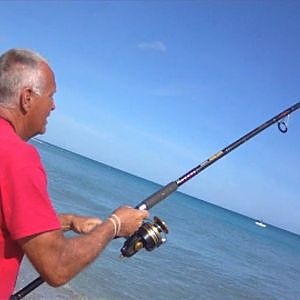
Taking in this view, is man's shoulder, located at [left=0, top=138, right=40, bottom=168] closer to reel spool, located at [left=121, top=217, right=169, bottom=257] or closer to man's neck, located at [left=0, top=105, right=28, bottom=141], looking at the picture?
man's neck, located at [left=0, top=105, right=28, bottom=141]

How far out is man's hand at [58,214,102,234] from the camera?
2.93 metres

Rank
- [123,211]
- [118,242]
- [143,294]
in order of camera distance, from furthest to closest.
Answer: [118,242]
[143,294]
[123,211]

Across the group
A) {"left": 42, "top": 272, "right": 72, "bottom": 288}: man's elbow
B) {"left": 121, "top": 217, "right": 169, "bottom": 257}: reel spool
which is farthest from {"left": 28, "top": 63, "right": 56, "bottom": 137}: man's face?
{"left": 121, "top": 217, "right": 169, "bottom": 257}: reel spool

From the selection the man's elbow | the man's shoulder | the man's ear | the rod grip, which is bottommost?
the rod grip

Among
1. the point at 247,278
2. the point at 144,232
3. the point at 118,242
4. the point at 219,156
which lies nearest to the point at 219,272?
the point at 247,278

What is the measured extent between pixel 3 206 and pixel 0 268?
0.33 meters

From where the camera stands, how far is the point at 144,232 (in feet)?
Result: 10.1

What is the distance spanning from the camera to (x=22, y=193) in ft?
6.13

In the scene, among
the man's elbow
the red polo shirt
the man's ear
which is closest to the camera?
the red polo shirt

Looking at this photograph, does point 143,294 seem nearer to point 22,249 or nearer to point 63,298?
point 63,298

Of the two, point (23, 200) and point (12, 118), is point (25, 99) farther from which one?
point (23, 200)

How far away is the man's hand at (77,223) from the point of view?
9.62 ft

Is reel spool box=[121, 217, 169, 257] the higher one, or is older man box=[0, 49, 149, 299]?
older man box=[0, 49, 149, 299]

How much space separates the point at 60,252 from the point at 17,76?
0.82m
